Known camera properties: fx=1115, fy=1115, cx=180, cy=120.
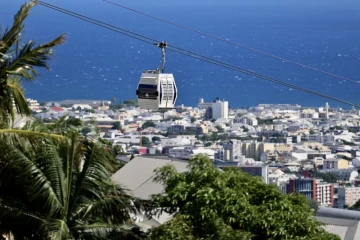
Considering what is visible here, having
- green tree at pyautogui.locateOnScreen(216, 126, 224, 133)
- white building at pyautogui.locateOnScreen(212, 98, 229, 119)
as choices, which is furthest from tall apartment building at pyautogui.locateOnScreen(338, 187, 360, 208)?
white building at pyautogui.locateOnScreen(212, 98, 229, 119)

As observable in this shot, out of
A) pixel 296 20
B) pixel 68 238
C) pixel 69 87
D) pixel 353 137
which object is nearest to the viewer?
pixel 68 238

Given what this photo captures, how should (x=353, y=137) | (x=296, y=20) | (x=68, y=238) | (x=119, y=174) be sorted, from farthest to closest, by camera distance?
(x=296, y=20) < (x=353, y=137) < (x=119, y=174) < (x=68, y=238)

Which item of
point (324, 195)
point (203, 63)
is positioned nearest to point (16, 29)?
point (324, 195)

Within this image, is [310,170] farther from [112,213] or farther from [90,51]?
[90,51]

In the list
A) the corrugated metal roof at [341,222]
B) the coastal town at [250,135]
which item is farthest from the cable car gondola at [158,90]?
the coastal town at [250,135]

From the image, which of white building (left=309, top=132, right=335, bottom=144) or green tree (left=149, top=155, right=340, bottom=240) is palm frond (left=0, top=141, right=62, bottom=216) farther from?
white building (left=309, top=132, right=335, bottom=144)

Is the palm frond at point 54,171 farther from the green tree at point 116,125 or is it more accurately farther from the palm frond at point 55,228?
the green tree at point 116,125

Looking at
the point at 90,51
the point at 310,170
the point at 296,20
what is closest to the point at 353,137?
the point at 310,170
